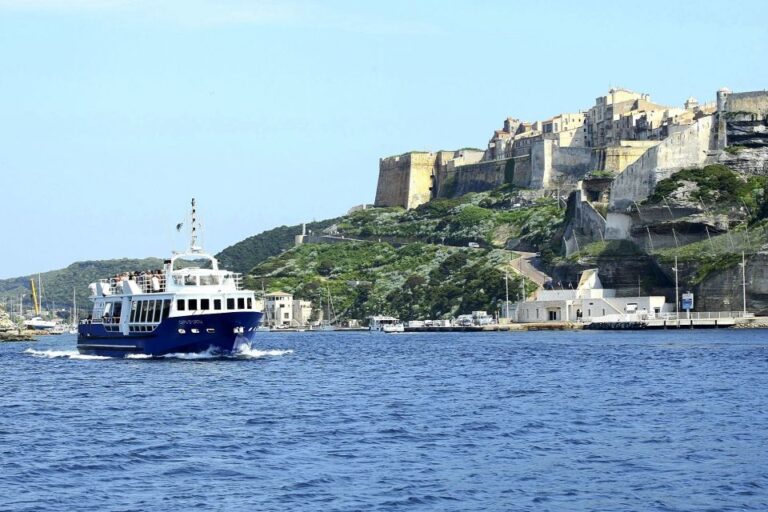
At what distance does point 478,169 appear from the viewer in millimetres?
178875

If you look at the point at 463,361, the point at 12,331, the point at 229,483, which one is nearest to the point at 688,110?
the point at 12,331

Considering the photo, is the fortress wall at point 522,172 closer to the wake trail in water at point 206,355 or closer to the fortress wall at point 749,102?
the fortress wall at point 749,102

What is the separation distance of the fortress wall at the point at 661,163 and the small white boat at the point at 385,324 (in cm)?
2370

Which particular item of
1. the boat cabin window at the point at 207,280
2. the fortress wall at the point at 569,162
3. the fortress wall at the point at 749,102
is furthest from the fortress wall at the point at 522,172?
the boat cabin window at the point at 207,280

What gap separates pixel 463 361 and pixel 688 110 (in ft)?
309

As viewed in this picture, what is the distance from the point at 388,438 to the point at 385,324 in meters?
104

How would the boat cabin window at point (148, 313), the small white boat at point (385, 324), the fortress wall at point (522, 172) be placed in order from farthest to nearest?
the fortress wall at point (522, 172), the small white boat at point (385, 324), the boat cabin window at point (148, 313)

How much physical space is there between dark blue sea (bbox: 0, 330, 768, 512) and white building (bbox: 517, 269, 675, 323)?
51906mm

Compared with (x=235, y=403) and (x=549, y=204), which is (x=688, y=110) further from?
(x=235, y=403)

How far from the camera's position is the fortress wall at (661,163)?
123 meters

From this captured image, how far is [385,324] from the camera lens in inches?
5463

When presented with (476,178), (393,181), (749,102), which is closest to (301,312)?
(476,178)

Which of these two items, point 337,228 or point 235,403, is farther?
point 337,228

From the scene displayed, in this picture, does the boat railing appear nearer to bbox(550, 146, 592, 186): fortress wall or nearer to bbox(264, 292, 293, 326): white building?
bbox(264, 292, 293, 326): white building
